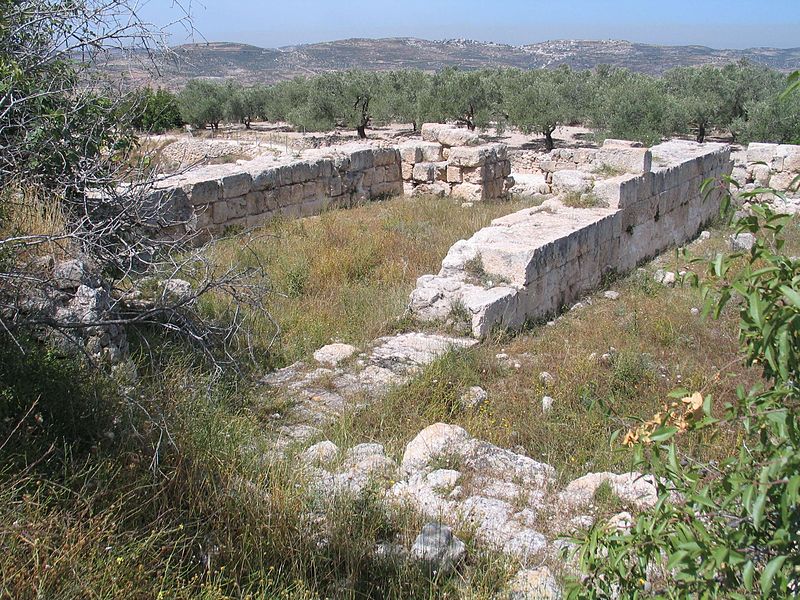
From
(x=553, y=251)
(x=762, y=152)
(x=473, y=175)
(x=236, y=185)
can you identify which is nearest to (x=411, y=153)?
(x=473, y=175)

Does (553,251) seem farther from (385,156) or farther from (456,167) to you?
(385,156)

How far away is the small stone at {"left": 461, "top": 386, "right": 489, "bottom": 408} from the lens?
5.12 m

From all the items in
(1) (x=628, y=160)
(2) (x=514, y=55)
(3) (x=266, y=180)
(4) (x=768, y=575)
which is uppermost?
(2) (x=514, y=55)

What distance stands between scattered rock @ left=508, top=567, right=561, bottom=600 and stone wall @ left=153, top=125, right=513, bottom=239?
6.45m

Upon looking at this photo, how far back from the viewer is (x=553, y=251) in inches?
291

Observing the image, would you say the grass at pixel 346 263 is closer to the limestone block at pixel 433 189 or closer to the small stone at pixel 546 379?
the limestone block at pixel 433 189

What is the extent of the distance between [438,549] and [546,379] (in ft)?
9.04

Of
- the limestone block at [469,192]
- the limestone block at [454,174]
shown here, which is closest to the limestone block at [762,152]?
the limestone block at [469,192]

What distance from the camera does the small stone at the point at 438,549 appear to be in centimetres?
300

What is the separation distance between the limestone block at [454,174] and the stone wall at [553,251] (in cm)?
369

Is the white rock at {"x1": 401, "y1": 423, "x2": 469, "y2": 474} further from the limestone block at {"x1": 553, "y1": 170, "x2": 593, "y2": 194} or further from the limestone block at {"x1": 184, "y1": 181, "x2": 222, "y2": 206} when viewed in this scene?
the limestone block at {"x1": 184, "y1": 181, "x2": 222, "y2": 206}

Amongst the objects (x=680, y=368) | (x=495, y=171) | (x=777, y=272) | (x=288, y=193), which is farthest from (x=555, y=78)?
(x=777, y=272)

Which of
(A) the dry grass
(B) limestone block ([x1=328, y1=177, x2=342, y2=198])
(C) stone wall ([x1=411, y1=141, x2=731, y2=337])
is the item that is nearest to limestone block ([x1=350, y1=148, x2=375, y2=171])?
(B) limestone block ([x1=328, y1=177, x2=342, y2=198])

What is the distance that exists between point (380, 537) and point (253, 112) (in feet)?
97.0
